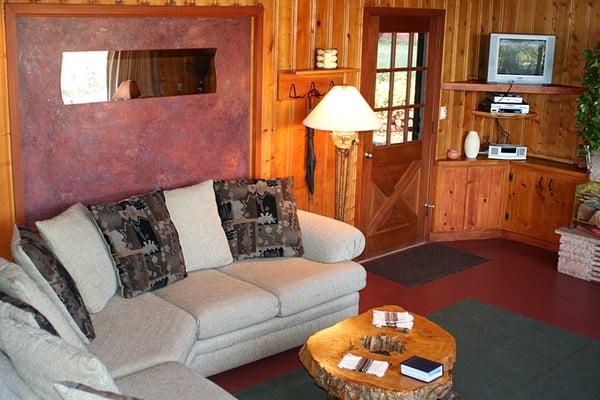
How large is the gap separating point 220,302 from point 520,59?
3.99 m

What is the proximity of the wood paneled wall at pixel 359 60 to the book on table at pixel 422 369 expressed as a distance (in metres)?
2.25

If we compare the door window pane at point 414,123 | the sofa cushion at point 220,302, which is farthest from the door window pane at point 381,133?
the sofa cushion at point 220,302

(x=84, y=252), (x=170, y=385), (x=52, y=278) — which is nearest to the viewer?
(x=170, y=385)

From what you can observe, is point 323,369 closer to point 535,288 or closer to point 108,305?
point 108,305

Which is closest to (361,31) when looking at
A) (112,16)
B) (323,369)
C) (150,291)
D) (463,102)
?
(463,102)

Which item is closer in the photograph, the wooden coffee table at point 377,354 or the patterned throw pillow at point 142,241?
the wooden coffee table at point 377,354

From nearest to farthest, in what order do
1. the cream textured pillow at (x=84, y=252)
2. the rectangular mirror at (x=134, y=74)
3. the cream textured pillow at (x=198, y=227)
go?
1. the cream textured pillow at (x=84, y=252)
2. the rectangular mirror at (x=134, y=74)
3. the cream textured pillow at (x=198, y=227)

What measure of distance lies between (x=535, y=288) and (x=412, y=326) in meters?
2.34

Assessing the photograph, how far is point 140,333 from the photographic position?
3846 mm

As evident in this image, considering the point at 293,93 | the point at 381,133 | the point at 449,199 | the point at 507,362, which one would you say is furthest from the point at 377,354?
the point at 449,199

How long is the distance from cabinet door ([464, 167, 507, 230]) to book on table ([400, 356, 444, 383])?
12.3ft

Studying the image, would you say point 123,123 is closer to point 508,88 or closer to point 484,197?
point 508,88

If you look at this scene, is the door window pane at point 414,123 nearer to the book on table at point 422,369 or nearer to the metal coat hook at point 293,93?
the metal coat hook at point 293,93

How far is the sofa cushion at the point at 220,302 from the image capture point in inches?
163
